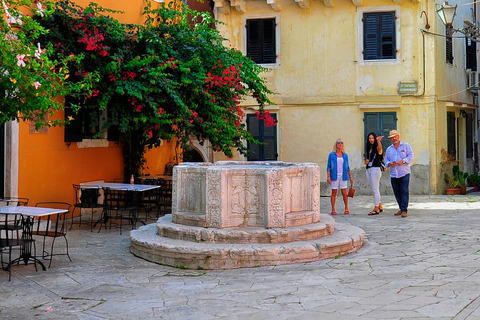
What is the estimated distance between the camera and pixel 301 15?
18.7 meters

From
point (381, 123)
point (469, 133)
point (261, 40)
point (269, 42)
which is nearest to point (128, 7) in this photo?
point (261, 40)

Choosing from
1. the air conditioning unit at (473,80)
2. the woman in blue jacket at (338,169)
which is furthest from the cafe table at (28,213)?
the air conditioning unit at (473,80)

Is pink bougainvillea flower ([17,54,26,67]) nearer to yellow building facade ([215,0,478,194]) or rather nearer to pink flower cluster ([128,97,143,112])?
pink flower cluster ([128,97,143,112])

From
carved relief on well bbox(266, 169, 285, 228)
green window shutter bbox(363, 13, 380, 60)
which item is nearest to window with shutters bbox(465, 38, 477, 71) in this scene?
green window shutter bbox(363, 13, 380, 60)

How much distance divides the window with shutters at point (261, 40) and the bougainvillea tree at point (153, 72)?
15.5 ft

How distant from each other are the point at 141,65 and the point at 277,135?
707cm

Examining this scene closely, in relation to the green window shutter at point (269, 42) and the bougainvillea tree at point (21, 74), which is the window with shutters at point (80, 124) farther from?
the green window shutter at point (269, 42)

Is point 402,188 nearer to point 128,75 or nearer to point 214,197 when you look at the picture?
point 214,197

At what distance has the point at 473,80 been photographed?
21.8 m

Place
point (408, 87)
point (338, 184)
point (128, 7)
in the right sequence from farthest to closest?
Answer: 1. point (408, 87)
2. point (128, 7)
3. point (338, 184)

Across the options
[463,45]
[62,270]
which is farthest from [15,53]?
[463,45]

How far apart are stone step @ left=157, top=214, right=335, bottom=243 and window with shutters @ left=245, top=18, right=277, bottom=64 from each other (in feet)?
34.1

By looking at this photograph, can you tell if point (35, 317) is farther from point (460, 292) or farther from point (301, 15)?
point (301, 15)

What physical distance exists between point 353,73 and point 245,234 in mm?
10631
